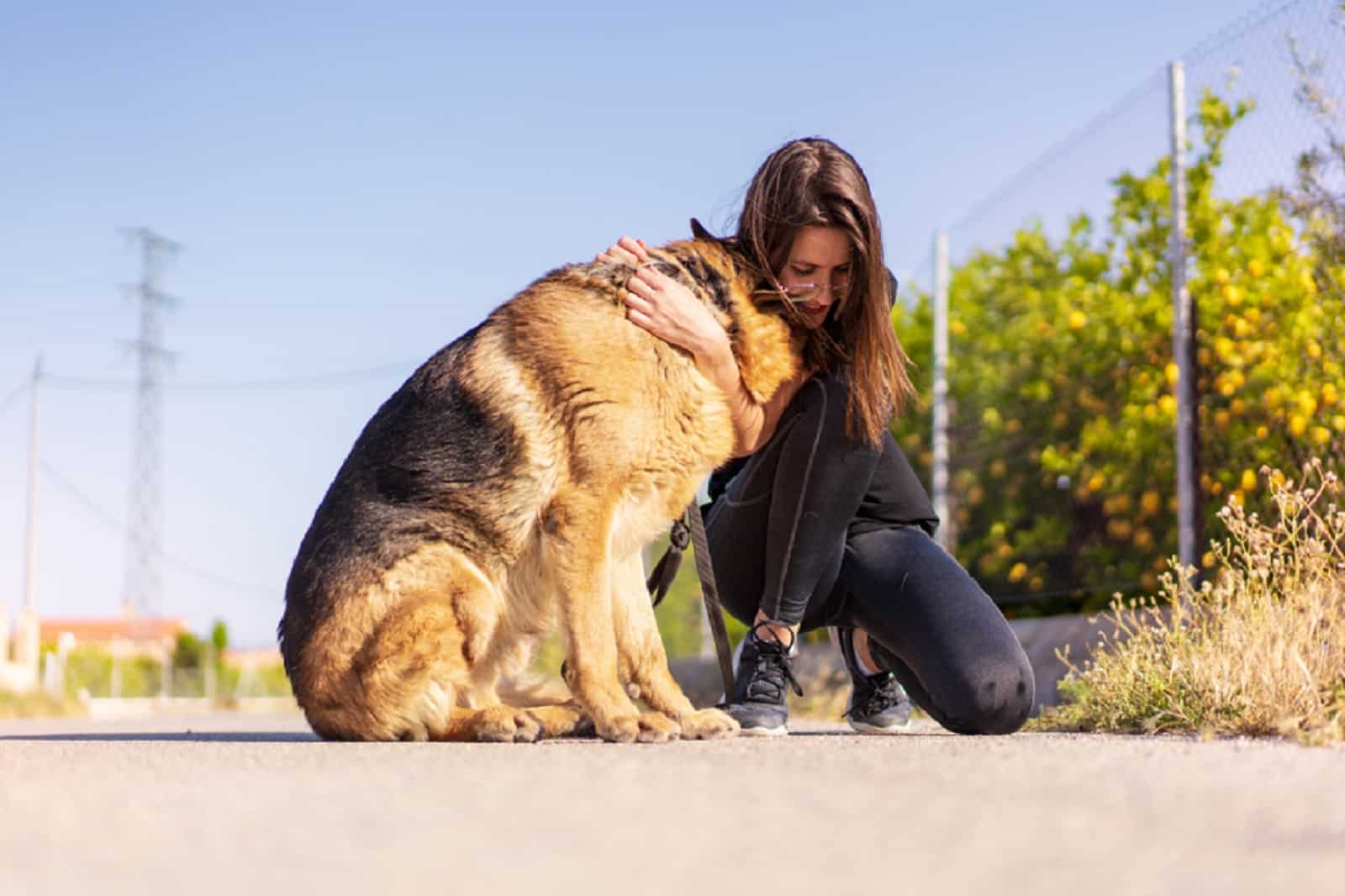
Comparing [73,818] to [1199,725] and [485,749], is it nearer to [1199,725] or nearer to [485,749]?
[485,749]

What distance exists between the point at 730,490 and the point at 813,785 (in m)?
2.14

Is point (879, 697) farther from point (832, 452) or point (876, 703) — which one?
point (832, 452)

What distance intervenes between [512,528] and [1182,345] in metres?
5.01

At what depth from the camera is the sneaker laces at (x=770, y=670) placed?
4.14m

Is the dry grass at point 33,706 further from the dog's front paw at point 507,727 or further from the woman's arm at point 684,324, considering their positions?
the woman's arm at point 684,324

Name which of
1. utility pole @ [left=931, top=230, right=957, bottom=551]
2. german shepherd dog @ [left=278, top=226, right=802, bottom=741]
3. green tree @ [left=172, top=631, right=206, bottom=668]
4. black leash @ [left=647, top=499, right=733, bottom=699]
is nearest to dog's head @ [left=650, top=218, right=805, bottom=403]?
german shepherd dog @ [left=278, top=226, right=802, bottom=741]

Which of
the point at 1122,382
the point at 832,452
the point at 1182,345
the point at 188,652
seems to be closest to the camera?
the point at 832,452

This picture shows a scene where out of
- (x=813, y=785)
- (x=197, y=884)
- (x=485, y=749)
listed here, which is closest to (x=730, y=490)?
(x=485, y=749)

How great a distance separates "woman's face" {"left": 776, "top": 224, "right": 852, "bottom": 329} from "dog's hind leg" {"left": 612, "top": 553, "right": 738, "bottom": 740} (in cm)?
93

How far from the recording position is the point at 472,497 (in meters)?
3.86

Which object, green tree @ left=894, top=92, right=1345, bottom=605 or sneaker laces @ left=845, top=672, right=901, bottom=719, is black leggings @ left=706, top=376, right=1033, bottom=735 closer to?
sneaker laces @ left=845, top=672, right=901, bottom=719

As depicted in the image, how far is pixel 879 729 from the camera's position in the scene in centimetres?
466

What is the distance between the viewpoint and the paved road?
188 centimetres

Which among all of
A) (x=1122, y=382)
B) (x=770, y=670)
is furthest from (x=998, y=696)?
(x=1122, y=382)
